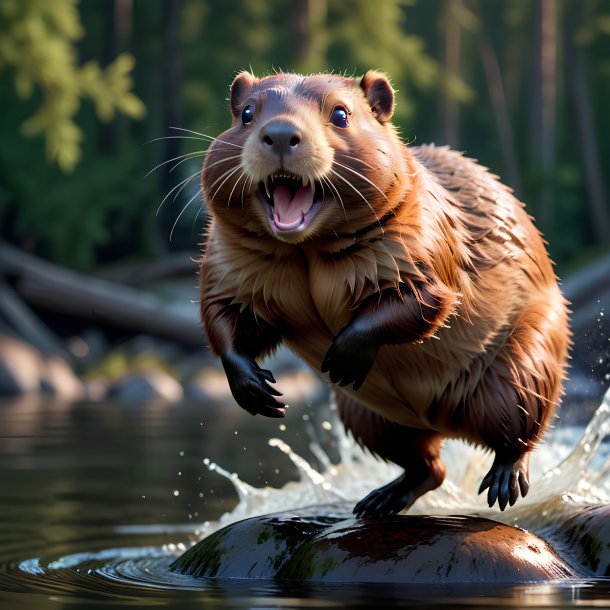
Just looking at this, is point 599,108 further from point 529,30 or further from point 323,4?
point 323,4

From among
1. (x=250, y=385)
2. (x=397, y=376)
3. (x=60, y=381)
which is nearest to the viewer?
(x=250, y=385)

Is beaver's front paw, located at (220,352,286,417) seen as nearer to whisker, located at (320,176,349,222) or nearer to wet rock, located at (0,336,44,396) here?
whisker, located at (320,176,349,222)

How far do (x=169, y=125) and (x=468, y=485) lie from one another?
16.9 metres

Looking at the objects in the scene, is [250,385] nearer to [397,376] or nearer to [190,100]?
[397,376]

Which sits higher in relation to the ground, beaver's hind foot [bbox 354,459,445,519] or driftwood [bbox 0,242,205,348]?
driftwood [bbox 0,242,205,348]

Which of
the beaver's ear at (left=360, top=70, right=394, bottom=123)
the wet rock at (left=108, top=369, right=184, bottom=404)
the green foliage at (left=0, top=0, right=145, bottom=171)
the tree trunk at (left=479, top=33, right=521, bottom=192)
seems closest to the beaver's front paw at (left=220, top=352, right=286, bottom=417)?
the beaver's ear at (left=360, top=70, right=394, bottom=123)

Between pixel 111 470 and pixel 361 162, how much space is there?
4.73 metres

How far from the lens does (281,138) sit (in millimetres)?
4391

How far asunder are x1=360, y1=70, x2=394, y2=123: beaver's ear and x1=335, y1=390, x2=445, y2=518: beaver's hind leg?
4.48 feet

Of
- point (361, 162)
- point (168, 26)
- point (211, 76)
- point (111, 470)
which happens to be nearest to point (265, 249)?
point (361, 162)

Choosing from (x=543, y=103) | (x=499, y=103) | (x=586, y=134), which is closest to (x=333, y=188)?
(x=543, y=103)

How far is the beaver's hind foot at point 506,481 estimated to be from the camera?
5.27 m

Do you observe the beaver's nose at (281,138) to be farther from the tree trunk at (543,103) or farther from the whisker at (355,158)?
the tree trunk at (543,103)

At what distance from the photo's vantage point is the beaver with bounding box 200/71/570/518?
15.0 ft
